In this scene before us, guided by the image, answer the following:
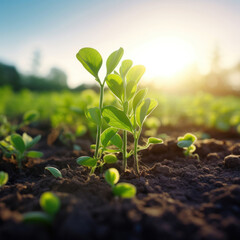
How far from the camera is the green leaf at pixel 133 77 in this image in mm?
1233

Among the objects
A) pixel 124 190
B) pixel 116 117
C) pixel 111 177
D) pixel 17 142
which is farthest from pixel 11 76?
pixel 124 190

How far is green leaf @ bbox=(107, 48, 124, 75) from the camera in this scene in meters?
1.19

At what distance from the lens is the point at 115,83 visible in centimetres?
120

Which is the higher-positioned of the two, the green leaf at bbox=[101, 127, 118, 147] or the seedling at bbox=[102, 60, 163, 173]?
the seedling at bbox=[102, 60, 163, 173]

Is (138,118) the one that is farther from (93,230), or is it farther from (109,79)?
(93,230)

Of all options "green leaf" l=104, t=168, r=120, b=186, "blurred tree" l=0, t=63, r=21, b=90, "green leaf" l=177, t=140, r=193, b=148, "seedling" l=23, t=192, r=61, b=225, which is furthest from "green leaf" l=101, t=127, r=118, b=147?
"blurred tree" l=0, t=63, r=21, b=90

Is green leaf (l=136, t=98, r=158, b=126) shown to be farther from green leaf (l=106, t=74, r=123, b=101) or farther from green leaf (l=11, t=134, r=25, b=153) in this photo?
green leaf (l=11, t=134, r=25, b=153)

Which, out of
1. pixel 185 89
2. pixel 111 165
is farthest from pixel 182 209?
pixel 185 89

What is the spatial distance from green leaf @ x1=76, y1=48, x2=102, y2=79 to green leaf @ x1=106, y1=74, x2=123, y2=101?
0.09m

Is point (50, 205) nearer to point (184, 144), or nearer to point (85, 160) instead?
point (85, 160)

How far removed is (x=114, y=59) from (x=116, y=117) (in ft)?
1.05

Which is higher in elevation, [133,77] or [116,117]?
[133,77]

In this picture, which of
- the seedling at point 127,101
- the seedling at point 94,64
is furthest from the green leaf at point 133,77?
the seedling at point 94,64

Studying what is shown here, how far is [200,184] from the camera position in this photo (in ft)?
3.90
